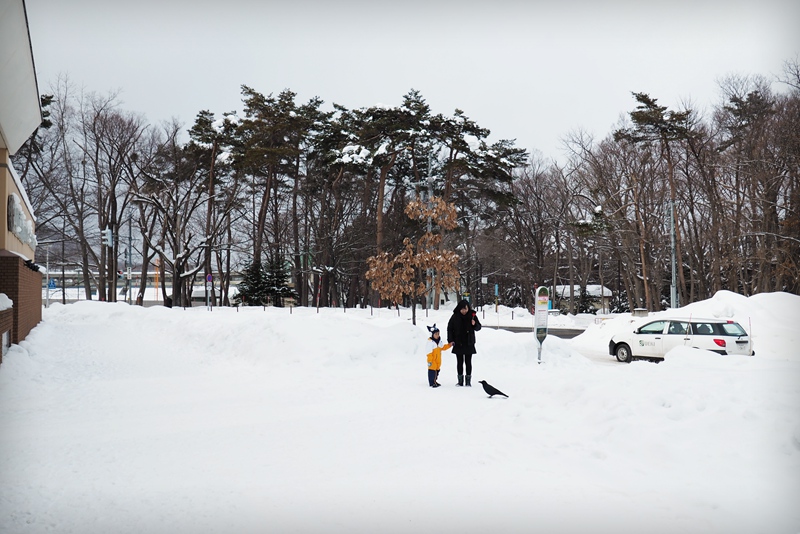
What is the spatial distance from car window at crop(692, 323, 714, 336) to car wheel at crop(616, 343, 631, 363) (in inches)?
88.0

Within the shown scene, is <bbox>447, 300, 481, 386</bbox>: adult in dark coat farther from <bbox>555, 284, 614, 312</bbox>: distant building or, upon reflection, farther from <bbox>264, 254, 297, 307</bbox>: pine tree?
<bbox>555, 284, 614, 312</bbox>: distant building

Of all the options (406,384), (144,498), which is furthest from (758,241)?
(144,498)

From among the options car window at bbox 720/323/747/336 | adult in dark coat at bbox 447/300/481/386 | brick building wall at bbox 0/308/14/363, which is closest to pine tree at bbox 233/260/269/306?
brick building wall at bbox 0/308/14/363

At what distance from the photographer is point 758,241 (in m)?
32.6

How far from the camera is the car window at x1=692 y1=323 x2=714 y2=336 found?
17.3m

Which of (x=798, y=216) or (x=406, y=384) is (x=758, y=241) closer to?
(x=798, y=216)

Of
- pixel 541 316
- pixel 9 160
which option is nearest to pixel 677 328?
pixel 541 316

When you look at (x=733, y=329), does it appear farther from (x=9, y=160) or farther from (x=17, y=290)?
(x=9, y=160)

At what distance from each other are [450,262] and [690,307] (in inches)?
421

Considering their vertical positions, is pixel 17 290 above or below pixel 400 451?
above

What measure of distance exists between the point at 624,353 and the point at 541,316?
5078 millimetres

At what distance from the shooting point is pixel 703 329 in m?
17.4

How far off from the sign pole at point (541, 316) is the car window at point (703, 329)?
192 inches

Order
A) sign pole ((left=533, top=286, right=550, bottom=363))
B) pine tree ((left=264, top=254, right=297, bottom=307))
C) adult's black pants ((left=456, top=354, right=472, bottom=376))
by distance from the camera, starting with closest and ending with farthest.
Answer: adult's black pants ((left=456, top=354, right=472, bottom=376)), sign pole ((left=533, top=286, right=550, bottom=363)), pine tree ((left=264, top=254, right=297, bottom=307))
